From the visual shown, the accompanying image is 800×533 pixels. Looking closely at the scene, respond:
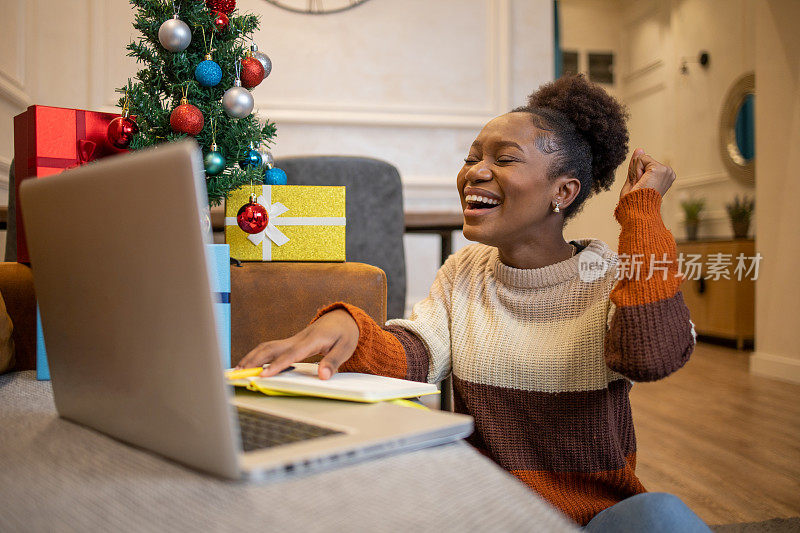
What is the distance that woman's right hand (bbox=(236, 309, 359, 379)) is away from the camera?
694mm

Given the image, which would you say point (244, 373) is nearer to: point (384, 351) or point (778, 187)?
point (384, 351)

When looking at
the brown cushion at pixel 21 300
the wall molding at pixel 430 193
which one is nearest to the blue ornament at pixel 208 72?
the brown cushion at pixel 21 300

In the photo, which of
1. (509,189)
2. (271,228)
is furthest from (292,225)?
(509,189)

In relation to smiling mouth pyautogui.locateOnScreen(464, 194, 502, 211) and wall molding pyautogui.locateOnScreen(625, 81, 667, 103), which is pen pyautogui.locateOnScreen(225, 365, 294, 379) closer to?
smiling mouth pyautogui.locateOnScreen(464, 194, 502, 211)

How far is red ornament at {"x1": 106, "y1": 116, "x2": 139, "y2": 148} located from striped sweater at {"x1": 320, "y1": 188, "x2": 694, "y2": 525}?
52 cm

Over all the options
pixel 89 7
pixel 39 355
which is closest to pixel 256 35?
pixel 89 7

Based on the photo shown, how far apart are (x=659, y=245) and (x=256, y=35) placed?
255 centimetres

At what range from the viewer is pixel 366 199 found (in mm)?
2080

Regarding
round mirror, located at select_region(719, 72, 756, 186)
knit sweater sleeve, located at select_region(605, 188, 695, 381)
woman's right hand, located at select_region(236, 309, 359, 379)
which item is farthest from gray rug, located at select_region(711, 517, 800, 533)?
round mirror, located at select_region(719, 72, 756, 186)

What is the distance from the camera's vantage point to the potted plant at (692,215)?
545 centimetres

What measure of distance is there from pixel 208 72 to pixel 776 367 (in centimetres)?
352

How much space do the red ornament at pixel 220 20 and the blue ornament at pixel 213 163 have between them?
0.24 meters

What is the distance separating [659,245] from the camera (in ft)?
3.05

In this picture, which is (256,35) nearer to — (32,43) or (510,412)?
(32,43)
